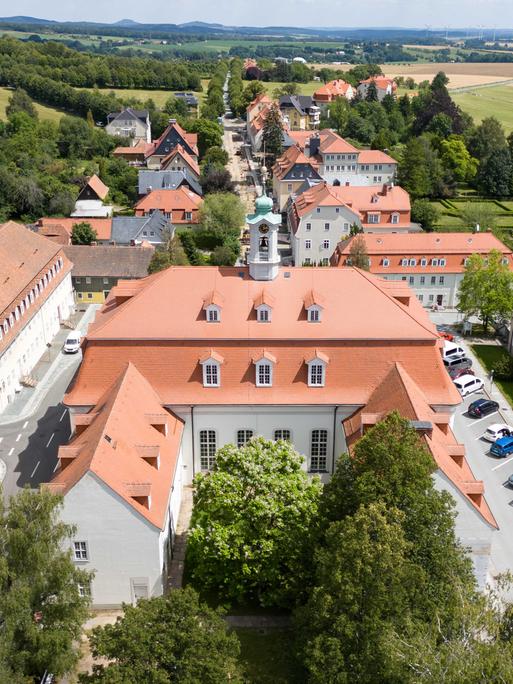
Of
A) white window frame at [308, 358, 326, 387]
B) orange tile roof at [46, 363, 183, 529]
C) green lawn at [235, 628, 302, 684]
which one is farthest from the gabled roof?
green lawn at [235, 628, 302, 684]

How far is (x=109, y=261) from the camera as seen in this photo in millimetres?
86875

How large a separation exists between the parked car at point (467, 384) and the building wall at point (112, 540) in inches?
1428

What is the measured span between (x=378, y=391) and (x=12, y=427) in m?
31.7

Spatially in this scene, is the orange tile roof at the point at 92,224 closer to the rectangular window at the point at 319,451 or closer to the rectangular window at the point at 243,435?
the rectangular window at the point at 243,435

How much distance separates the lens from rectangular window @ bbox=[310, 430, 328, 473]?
4872 cm

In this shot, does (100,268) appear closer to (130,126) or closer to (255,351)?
(255,351)

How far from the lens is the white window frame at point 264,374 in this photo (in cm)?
4710

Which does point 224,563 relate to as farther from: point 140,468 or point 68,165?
point 68,165

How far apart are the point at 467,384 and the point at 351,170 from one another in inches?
3437

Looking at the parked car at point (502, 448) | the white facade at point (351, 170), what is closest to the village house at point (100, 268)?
the parked car at point (502, 448)

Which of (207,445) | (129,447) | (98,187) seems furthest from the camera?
(98,187)

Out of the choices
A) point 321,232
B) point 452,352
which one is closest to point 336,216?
point 321,232

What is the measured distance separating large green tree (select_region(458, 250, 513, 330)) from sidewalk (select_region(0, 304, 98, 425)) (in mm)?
43317

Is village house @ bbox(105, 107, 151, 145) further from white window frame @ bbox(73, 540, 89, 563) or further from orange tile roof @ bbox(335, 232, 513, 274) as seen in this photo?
white window frame @ bbox(73, 540, 89, 563)
